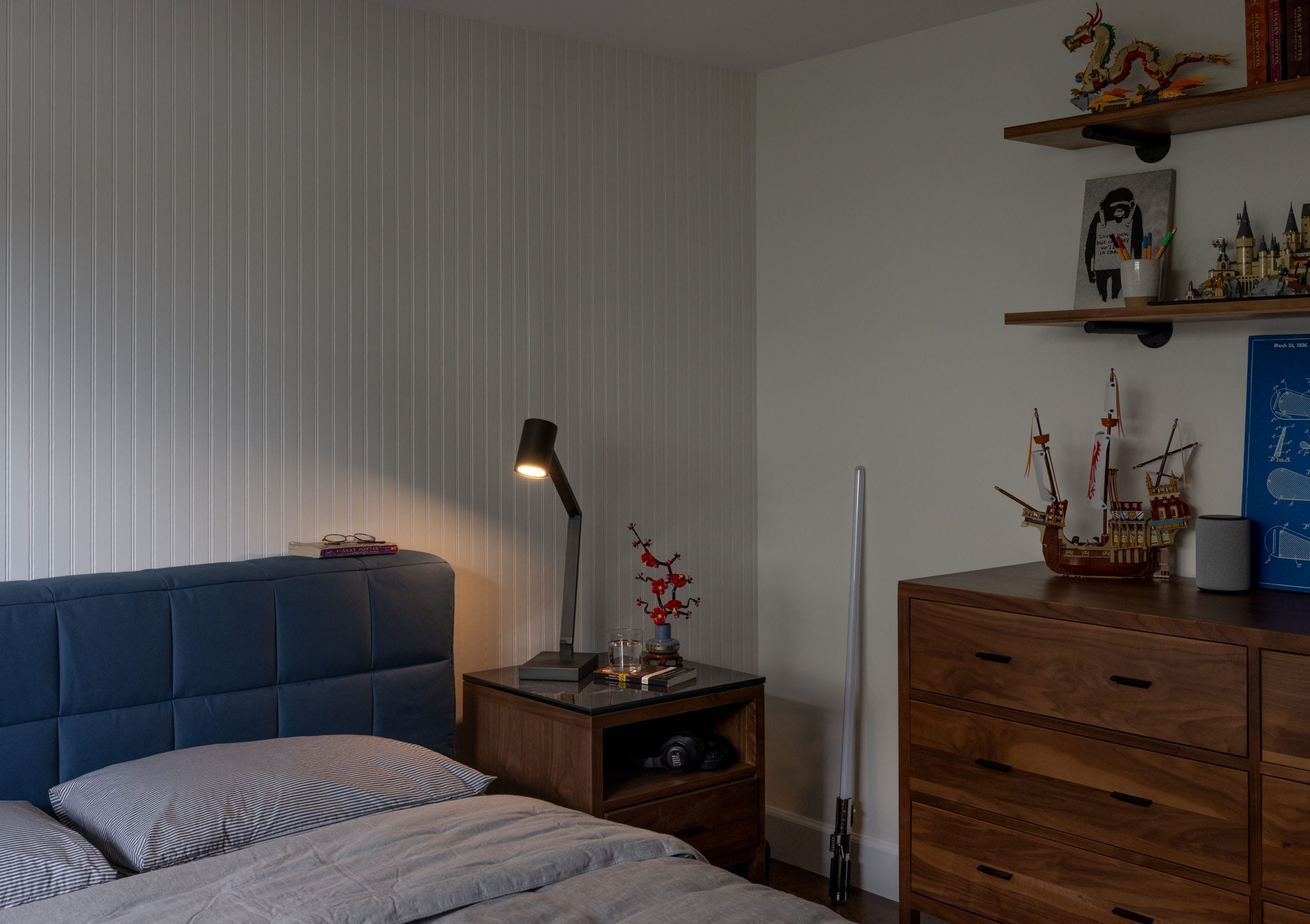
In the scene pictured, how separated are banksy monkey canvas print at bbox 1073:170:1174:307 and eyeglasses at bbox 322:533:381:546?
1849mm

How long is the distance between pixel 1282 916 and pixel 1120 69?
1.81 metres

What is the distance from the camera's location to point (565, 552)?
3.19 m

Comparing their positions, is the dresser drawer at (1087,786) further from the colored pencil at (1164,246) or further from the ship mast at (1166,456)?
the colored pencil at (1164,246)

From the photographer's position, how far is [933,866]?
8.55ft

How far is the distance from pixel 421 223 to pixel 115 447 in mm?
947

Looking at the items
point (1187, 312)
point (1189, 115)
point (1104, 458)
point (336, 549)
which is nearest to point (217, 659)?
point (336, 549)

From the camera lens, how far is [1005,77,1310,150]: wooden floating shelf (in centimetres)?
234

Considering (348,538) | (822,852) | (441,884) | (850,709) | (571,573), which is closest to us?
(441,884)

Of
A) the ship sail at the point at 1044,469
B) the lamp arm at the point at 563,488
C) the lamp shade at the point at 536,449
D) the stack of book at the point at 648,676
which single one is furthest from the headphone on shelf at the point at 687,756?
the ship sail at the point at 1044,469

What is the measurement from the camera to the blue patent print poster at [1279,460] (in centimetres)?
248

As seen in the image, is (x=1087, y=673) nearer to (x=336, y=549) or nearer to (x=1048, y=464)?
(x=1048, y=464)

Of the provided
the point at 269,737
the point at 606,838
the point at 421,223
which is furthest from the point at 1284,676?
the point at 421,223

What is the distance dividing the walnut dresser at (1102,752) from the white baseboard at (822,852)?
0.60m

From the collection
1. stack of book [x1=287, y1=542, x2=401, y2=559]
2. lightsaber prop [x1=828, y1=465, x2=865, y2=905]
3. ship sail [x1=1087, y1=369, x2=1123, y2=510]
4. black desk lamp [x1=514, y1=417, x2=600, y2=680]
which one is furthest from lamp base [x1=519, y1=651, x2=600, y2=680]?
ship sail [x1=1087, y1=369, x2=1123, y2=510]
